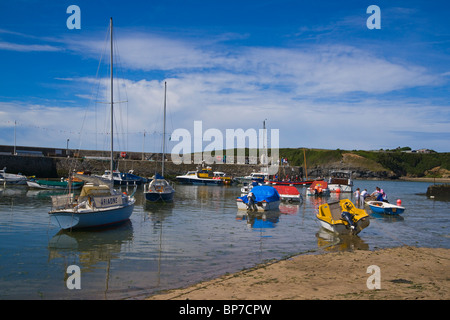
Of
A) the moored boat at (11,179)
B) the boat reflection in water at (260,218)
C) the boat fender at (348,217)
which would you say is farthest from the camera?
the moored boat at (11,179)

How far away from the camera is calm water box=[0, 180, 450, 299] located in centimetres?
1182

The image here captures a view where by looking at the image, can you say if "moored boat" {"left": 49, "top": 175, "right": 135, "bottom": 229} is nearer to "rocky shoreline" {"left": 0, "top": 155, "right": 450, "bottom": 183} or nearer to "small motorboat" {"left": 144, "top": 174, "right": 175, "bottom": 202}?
"small motorboat" {"left": 144, "top": 174, "right": 175, "bottom": 202}

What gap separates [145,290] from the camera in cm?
1109

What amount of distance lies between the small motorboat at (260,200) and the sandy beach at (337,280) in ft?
51.1

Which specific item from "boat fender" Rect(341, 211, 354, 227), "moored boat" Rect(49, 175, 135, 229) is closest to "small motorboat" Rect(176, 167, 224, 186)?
"moored boat" Rect(49, 175, 135, 229)

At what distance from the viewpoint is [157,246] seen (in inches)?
691

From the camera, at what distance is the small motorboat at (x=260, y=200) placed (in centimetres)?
3153

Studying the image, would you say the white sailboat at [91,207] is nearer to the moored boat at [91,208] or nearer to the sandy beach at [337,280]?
the moored boat at [91,208]

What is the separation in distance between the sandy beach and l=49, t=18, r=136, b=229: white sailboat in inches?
424

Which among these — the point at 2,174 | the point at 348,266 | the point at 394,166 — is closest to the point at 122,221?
the point at 348,266

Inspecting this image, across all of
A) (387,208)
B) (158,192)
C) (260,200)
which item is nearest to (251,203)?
(260,200)

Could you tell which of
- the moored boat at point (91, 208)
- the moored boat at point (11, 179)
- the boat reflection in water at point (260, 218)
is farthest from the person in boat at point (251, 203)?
the moored boat at point (11, 179)
